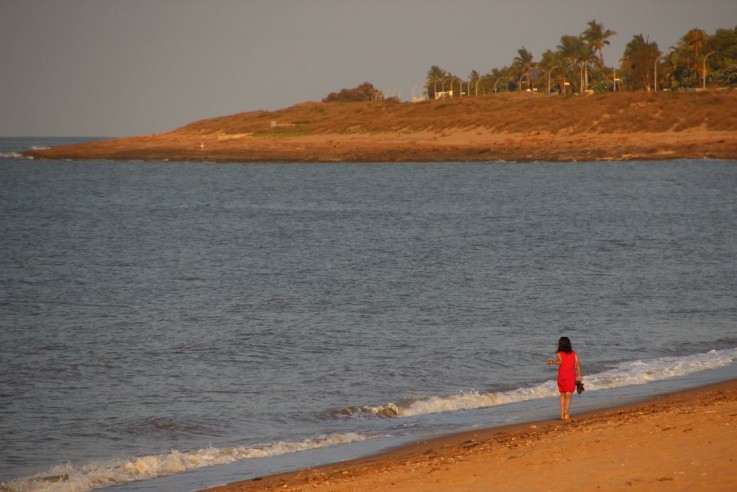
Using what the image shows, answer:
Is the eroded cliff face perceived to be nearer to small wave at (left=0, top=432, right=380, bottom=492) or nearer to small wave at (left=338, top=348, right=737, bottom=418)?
small wave at (left=338, top=348, right=737, bottom=418)

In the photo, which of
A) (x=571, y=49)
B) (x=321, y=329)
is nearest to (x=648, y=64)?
(x=571, y=49)

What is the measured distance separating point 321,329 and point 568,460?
42.1 feet

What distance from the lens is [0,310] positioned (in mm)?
26891

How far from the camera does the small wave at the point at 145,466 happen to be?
1256 centimetres

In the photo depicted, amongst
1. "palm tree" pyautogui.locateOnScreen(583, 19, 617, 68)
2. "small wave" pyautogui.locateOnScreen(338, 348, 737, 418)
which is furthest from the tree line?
"small wave" pyautogui.locateOnScreen(338, 348, 737, 418)

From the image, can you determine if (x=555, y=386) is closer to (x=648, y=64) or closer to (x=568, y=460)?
(x=568, y=460)

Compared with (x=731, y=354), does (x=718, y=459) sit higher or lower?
higher

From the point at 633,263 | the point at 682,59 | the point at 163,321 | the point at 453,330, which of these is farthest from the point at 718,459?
the point at 682,59

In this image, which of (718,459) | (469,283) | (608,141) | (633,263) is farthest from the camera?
(608,141)

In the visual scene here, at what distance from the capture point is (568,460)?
11008mm

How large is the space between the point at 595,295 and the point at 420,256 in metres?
11.4

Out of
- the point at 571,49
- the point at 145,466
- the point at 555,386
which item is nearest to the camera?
the point at 145,466

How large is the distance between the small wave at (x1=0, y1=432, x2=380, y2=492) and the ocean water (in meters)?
0.04

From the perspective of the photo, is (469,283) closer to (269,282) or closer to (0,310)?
(269,282)
